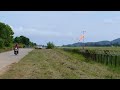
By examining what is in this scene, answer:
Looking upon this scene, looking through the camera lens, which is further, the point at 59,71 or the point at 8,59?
the point at 8,59

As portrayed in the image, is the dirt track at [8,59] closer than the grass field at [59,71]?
No

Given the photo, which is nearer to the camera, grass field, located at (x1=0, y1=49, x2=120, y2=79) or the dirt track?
grass field, located at (x1=0, y1=49, x2=120, y2=79)
